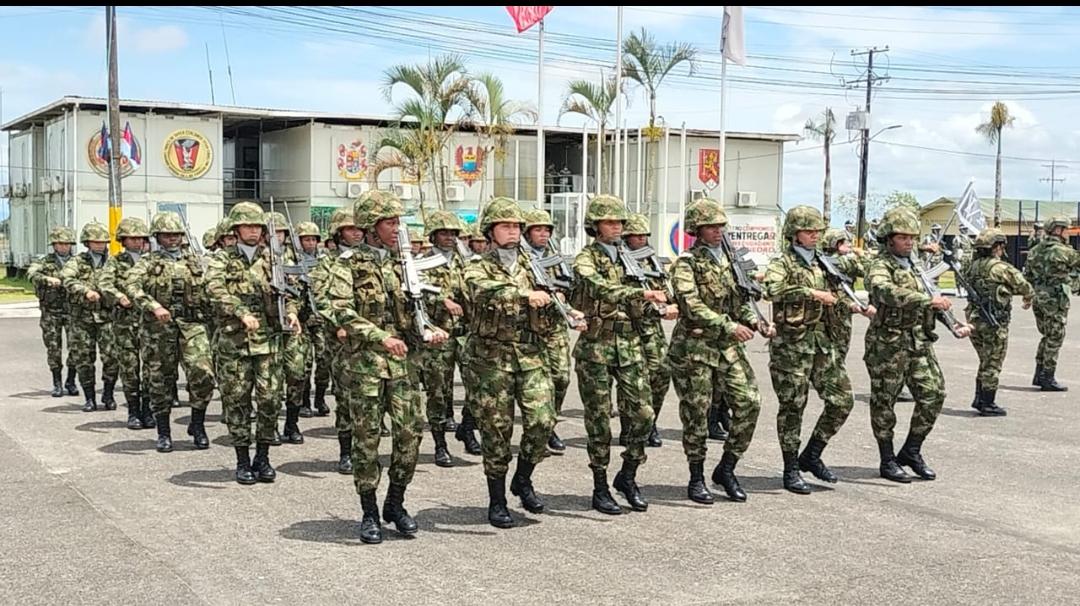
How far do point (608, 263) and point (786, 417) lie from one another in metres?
1.73

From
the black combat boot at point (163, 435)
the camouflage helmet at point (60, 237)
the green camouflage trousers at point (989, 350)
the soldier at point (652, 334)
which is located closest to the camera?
the soldier at point (652, 334)

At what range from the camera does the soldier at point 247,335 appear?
846cm

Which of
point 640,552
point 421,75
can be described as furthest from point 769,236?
point 640,552

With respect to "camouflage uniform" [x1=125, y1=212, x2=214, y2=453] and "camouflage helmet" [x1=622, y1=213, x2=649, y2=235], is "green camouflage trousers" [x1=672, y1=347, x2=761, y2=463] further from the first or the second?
"camouflage uniform" [x1=125, y1=212, x2=214, y2=453]

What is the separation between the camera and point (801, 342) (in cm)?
804

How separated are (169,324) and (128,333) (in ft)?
3.86

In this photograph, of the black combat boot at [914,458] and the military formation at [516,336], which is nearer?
the military formation at [516,336]

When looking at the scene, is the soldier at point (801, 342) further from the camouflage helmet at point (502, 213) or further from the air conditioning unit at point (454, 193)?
the air conditioning unit at point (454, 193)

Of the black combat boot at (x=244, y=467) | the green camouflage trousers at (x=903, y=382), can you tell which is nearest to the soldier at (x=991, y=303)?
the green camouflage trousers at (x=903, y=382)

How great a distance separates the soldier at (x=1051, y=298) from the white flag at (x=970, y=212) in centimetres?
137

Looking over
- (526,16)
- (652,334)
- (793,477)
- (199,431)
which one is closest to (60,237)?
Result: (199,431)

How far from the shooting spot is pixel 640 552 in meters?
6.42

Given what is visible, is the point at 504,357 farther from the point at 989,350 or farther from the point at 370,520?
the point at 989,350

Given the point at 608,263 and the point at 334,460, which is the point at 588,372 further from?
the point at 334,460
